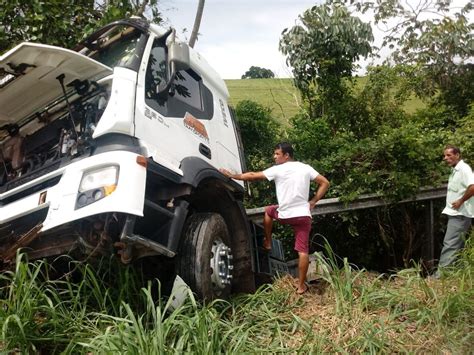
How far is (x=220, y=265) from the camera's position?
13.6 feet

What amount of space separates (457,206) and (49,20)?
5.87 metres

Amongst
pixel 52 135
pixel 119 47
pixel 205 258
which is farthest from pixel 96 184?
pixel 119 47

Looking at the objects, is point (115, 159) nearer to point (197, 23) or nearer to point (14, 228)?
point (14, 228)

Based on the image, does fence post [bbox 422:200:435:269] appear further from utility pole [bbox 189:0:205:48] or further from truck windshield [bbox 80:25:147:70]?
utility pole [bbox 189:0:205:48]

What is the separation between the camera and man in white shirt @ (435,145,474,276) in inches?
237

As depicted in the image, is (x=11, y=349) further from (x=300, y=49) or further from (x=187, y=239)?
(x=300, y=49)

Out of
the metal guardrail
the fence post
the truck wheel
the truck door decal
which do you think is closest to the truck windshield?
the truck door decal

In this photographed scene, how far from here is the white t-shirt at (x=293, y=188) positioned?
499cm

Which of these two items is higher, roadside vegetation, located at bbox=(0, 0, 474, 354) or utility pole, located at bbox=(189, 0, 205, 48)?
utility pole, located at bbox=(189, 0, 205, 48)

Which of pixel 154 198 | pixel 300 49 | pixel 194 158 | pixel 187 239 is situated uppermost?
pixel 300 49

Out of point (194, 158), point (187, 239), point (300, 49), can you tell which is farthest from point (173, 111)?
point (300, 49)

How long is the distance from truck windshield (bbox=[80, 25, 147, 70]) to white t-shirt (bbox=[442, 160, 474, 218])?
4.04 m

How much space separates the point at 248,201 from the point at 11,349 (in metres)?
5.55

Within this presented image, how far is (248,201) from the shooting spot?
8.35 m
